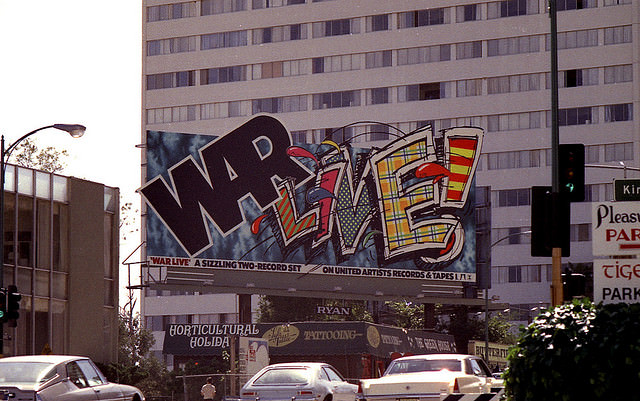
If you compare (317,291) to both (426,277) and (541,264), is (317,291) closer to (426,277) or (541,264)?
(426,277)

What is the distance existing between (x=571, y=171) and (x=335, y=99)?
278 ft

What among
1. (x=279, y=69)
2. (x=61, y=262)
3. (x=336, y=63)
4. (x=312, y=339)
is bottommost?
(x=312, y=339)

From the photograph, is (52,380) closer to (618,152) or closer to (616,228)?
(616,228)

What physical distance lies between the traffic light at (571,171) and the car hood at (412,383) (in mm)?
4374

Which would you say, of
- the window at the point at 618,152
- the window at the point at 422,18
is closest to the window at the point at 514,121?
the window at the point at 618,152

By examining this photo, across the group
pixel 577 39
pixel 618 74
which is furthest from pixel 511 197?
pixel 577 39

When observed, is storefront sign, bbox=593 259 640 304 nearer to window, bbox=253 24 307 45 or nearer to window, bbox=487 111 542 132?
window, bbox=487 111 542 132

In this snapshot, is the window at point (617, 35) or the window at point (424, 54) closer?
the window at point (617, 35)

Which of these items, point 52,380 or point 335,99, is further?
point 335,99

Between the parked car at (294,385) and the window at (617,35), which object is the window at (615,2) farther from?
the parked car at (294,385)

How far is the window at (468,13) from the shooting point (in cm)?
10169

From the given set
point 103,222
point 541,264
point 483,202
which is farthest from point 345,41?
point 103,222

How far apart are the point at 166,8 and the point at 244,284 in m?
54.6

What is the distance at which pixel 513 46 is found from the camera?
100625 mm
